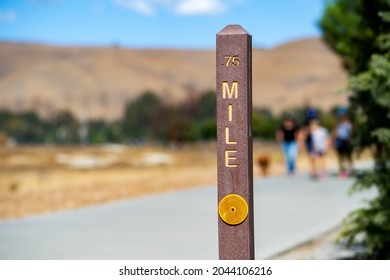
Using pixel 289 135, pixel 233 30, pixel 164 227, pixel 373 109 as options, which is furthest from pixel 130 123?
pixel 233 30

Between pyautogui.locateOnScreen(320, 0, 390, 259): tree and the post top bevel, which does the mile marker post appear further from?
pyautogui.locateOnScreen(320, 0, 390, 259): tree

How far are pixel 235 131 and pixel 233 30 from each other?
1.96ft

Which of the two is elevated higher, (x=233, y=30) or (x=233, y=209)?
(x=233, y=30)

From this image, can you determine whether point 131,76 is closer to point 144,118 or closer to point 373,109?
point 144,118

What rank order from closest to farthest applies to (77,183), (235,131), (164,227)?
(235,131) → (164,227) → (77,183)

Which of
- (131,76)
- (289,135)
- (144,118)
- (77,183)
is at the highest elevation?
(131,76)

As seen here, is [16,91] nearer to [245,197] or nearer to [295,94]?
[295,94]

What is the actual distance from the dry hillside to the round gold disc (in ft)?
327

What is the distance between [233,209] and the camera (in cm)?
517

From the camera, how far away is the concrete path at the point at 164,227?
9.80 metres

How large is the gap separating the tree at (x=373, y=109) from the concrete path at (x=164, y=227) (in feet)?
4.18

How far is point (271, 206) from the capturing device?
14.6 m

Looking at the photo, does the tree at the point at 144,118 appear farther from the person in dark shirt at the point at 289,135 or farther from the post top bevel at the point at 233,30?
the post top bevel at the point at 233,30

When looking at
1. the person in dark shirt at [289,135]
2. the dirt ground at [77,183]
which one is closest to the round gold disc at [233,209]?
the dirt ground at [77,183]
